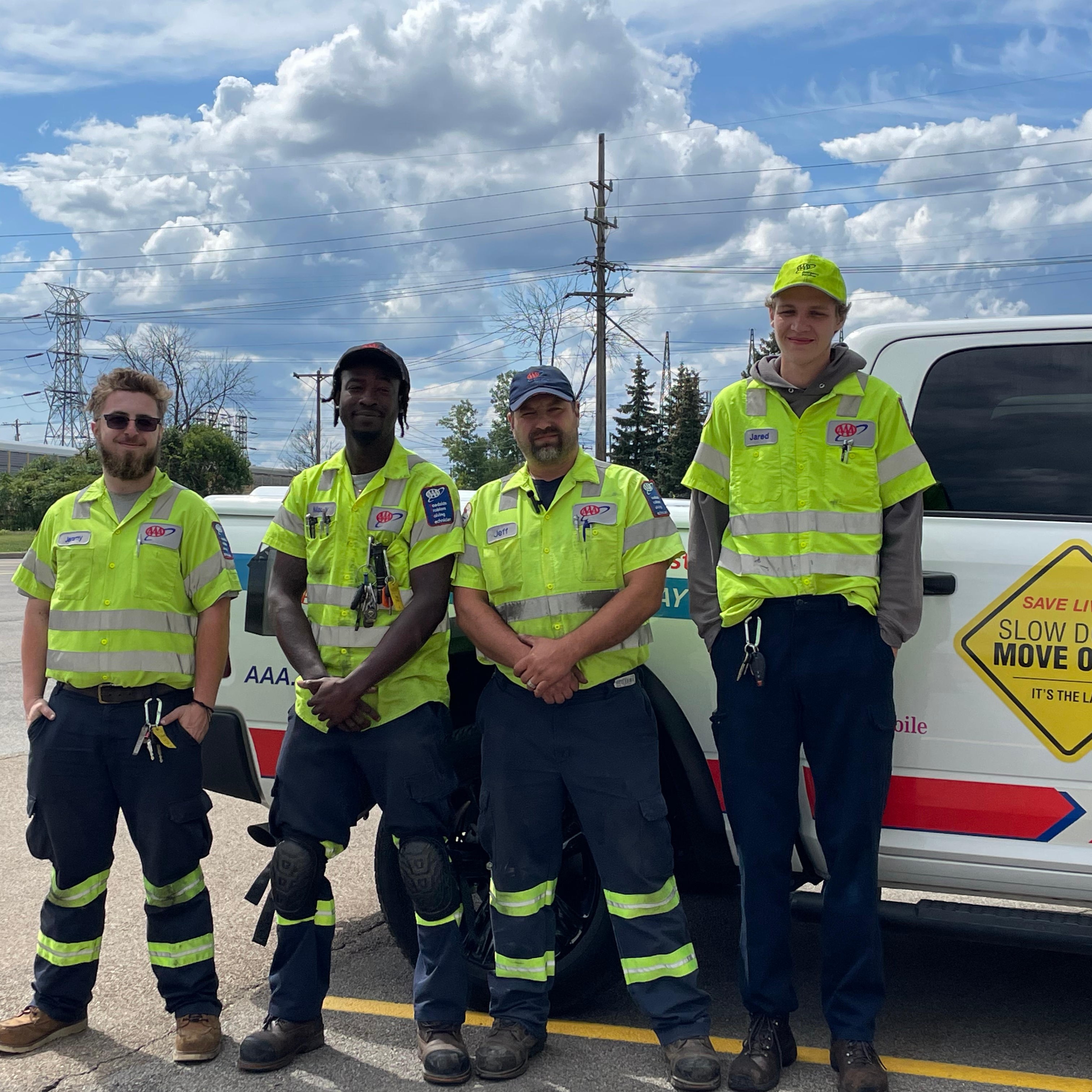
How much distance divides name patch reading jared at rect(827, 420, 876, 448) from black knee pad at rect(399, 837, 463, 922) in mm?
1613

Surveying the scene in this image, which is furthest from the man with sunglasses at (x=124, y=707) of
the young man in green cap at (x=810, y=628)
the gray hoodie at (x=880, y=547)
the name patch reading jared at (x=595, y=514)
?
the young man in green cap at (x=810, y=628)

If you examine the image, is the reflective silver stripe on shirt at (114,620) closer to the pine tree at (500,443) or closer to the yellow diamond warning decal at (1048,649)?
the yellow diamond warning decal at (1048,649)

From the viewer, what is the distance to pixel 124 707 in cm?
340

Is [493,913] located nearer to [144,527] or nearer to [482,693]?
[482,693]

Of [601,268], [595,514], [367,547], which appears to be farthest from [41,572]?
[601,268]

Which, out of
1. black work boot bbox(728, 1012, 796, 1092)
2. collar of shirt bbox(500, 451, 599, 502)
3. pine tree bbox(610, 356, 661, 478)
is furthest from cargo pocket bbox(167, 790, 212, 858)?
pine tree bbox(610, 356, 661, 478)

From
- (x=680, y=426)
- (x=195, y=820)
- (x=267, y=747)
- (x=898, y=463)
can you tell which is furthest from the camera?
(x=680, y=426)

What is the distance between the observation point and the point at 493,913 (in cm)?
345

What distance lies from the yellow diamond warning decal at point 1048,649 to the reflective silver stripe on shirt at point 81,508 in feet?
8.48

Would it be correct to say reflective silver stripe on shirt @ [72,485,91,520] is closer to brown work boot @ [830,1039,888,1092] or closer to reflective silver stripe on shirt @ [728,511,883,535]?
reflective silver stripe on shirt @ [728,511,883,535]

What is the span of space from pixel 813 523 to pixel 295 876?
1778 mm

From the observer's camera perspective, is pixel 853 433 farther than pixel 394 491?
No

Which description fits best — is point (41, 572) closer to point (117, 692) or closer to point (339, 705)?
point (117, 692)

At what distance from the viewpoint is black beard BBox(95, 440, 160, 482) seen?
349 cm
